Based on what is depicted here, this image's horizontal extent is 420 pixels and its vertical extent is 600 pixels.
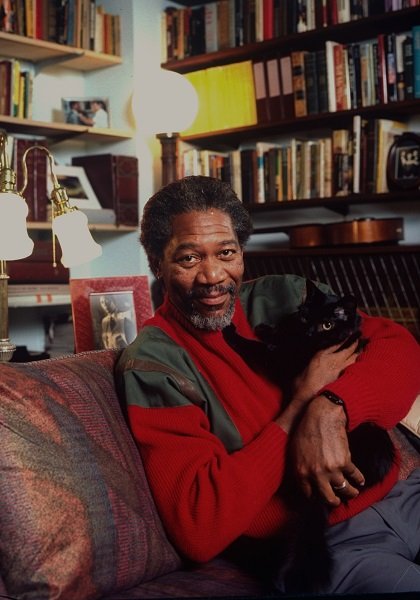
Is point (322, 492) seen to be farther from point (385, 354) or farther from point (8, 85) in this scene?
point (8, 85)

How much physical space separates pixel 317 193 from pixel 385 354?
2.11 metres

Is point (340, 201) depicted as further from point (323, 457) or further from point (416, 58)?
point (323, 457)

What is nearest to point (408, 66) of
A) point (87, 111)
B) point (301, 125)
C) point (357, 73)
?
point (357, 73)

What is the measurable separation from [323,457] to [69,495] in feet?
1.36

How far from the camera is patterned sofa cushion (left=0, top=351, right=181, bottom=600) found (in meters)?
1.15

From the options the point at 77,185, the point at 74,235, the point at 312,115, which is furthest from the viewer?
the point at 77,185

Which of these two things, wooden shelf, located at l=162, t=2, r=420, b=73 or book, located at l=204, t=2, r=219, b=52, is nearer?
wooden shelf, located at l=162, t=2, r=420, b=73

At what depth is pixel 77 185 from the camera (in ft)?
12.9

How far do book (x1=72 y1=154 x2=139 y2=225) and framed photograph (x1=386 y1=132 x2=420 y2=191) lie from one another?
1270 millimetres

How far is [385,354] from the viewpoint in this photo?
159 centimetres

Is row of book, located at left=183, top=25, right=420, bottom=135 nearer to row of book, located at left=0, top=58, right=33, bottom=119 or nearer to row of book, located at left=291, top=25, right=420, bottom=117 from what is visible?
row of book, located at left=291, top=25, right=420, bottom=117

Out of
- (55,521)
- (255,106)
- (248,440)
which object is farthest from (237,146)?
(55,521)

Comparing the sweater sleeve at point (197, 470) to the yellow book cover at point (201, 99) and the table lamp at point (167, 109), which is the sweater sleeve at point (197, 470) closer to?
the table lamp at point (167, 109)

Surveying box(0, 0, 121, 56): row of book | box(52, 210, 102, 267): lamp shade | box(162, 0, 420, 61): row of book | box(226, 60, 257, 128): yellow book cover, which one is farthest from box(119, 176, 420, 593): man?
box(0, 0, 121, 56): row of book
